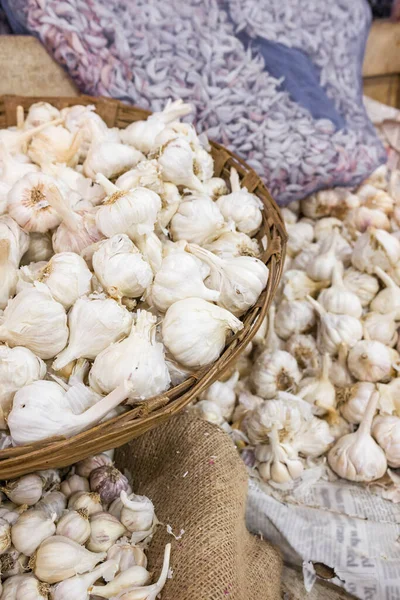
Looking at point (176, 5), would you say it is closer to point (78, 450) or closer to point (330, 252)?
Answer: point (330, 252)

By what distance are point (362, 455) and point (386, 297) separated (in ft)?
1.52

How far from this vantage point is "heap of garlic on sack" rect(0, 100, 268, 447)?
0.81m

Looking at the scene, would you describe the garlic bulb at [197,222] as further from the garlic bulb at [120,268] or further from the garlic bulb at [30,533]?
the garlic bulb at [30,533]

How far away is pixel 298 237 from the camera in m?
1.68

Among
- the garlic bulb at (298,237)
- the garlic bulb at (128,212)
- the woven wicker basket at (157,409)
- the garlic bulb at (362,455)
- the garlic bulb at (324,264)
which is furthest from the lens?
the garlic bulb at (298,237)

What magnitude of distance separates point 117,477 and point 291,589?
43 centimetres

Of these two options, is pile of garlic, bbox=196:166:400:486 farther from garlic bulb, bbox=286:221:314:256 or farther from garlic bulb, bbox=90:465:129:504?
garlic bulb, bbox=90:465:129:504

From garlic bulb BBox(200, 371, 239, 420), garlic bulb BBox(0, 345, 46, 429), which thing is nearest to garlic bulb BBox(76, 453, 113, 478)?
garlic bulb BBox(0, 345, 46, 429)

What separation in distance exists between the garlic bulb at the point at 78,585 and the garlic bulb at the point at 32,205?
0.59 metres

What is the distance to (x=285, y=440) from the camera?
3.97 feet

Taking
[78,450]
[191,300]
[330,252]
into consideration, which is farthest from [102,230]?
[330,252]

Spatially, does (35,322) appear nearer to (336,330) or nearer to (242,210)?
(242,210)

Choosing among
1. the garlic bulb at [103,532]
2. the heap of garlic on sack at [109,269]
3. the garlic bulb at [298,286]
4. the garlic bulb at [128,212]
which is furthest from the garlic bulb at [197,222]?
the garlic bulb at [103,532]

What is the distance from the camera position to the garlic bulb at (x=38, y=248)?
1.04m
